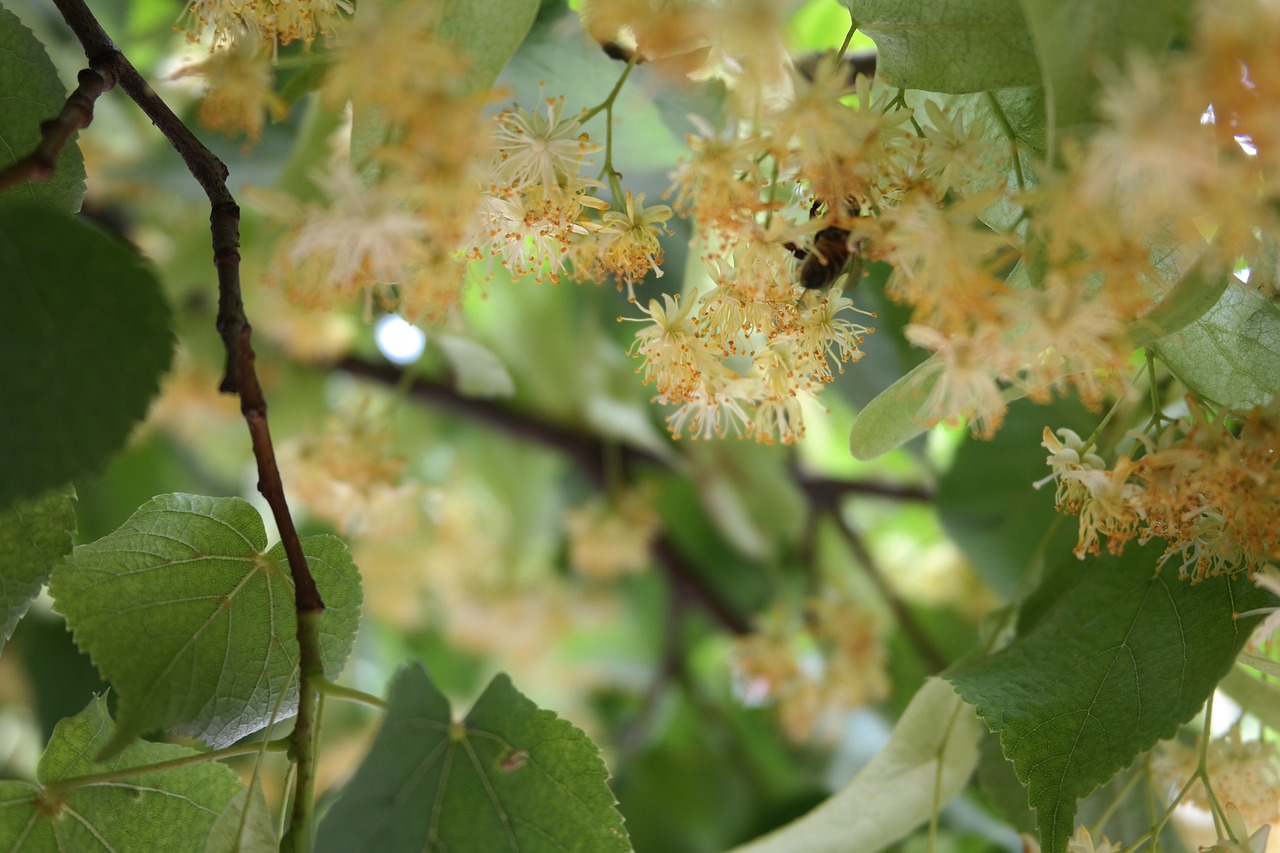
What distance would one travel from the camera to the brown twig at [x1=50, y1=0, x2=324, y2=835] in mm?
437

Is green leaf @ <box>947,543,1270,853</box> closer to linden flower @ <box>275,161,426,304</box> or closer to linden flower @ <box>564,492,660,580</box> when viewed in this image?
linden flower @ <box>275,161,426,304</box>

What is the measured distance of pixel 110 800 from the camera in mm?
543

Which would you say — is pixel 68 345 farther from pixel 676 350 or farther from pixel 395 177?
pixel 676 350

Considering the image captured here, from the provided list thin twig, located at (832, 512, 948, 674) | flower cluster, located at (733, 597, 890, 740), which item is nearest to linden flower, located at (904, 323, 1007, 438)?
flower cluster, located at (733, 597, 890, 740)

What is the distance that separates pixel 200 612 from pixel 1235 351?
0.51m

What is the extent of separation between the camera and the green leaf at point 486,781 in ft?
1.58

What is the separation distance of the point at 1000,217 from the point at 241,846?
1.50ft

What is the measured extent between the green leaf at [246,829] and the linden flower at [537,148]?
1.02 feet

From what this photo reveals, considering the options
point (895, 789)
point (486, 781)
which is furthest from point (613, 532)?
point (486, 781)

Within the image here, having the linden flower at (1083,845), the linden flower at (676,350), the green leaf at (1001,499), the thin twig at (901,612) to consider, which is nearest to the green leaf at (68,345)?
the linden flower at (676,350)

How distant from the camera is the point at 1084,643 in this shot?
521 millimetres

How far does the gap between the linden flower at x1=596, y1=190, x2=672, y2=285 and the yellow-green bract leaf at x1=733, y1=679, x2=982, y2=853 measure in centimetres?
34

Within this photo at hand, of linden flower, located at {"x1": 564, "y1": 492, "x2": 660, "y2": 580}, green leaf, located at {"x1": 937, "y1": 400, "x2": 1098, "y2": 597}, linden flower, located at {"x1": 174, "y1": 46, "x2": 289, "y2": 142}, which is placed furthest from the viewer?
linden flower, located at {"x1": 564, "y1": 492, "x2": 660, "y2": 580}

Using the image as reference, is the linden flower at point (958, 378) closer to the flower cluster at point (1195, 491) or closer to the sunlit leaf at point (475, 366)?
the flower cluster at point (1195, 491)
